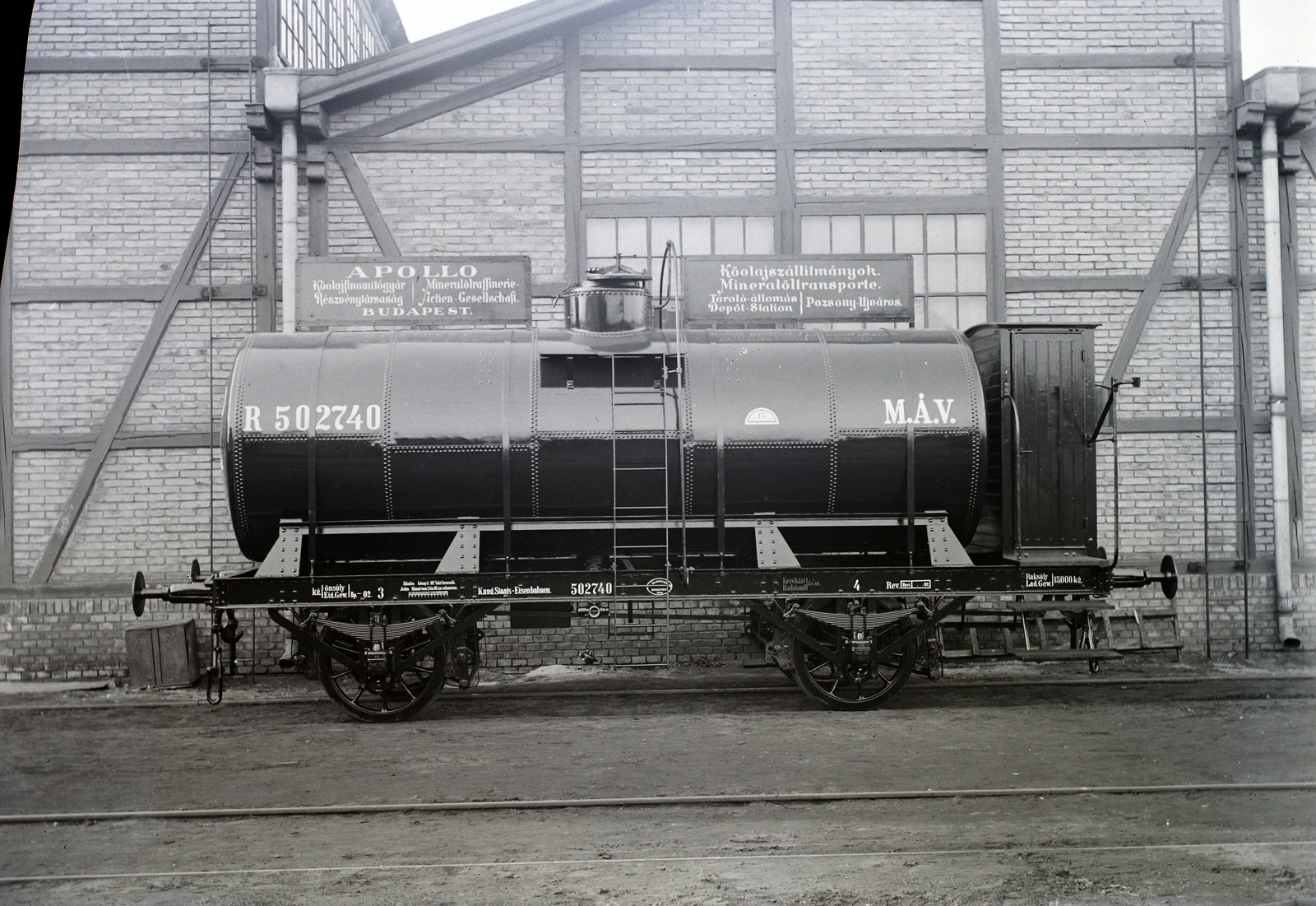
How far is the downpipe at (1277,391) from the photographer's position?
11.3 m

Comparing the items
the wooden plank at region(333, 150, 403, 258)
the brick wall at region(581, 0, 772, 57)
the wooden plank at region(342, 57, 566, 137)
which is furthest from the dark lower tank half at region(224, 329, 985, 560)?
the brick wall at region(581, 0, 772, 57)

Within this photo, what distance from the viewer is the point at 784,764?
716 cm

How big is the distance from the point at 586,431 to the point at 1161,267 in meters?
7.05

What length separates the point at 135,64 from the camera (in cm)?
1085

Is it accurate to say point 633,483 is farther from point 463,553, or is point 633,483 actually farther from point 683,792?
point 683,792

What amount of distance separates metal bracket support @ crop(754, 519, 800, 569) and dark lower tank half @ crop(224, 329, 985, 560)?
18cm

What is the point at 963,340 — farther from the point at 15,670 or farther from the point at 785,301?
the point at 15,670

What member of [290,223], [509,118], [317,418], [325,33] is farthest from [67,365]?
[325,33]

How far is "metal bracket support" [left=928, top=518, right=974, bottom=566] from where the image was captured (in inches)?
345

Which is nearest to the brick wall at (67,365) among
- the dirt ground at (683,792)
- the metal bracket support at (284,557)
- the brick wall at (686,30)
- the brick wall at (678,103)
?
the dirt ground at (683,792)

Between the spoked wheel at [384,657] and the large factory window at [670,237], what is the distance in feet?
15.0

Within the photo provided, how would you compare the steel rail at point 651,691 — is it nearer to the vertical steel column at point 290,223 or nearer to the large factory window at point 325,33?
the vertical steel column at point 290,223

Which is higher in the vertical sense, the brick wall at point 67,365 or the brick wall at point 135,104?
the brick wall at point 135,104

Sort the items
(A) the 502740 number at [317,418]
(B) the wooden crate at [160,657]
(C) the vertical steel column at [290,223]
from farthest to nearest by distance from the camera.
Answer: (C) the vertical steel column at [290,223] → (B) the wooden crate at [160,657] → (A) the 502740 number at [317,418]
